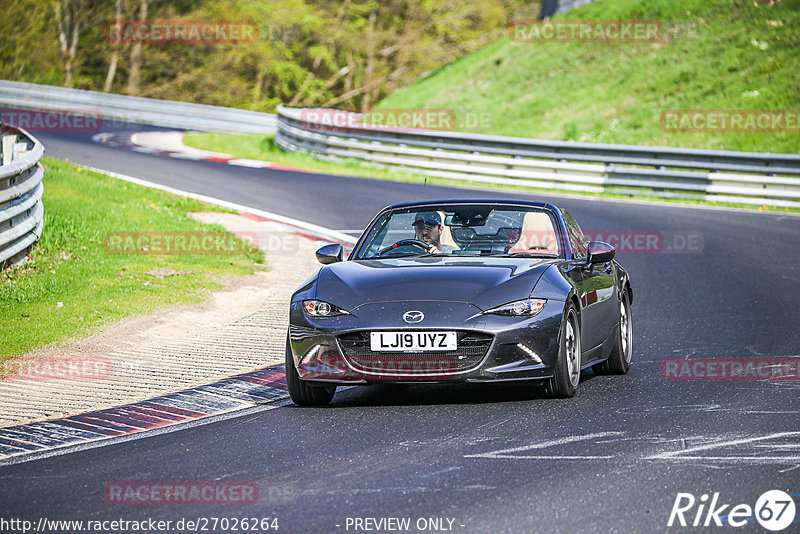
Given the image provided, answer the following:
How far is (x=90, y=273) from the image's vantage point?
12.8m

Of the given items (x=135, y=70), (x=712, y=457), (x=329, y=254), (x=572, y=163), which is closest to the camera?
(x=712, y=457)

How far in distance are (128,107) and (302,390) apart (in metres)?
34.2

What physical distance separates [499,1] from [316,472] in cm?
6684

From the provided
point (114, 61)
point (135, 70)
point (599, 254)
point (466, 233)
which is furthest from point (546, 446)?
point (114, 61)

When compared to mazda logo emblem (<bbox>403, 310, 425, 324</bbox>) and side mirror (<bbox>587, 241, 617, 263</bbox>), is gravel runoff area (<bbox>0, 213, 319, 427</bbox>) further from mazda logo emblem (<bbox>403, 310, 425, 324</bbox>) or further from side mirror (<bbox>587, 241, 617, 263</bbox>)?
side mirror (<bbox>587, 241, 617, 263</bbox>)

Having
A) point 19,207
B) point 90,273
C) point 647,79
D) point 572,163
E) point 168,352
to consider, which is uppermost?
point 19,207

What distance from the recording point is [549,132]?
3303cm

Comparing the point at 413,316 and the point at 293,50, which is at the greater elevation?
the point at 413,316

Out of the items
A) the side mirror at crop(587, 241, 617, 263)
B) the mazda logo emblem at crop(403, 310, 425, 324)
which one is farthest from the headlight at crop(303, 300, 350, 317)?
the side mirror at crop(587, 241, 617, 263)

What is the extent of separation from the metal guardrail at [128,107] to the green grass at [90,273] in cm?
2160

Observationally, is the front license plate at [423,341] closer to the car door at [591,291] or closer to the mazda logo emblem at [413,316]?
the mazda logo emblem at [413,316]

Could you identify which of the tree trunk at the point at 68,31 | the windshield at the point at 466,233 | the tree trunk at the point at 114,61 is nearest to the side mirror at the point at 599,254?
the windshield at the point at 466,233

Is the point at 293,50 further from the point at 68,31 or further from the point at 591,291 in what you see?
the point at 591,291

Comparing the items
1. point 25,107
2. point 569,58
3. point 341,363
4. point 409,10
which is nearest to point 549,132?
point 569,58
